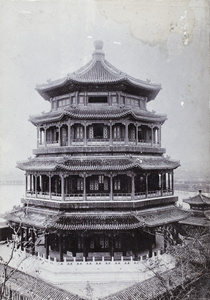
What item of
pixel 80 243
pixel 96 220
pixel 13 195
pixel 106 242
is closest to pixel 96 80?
pixel 96 220

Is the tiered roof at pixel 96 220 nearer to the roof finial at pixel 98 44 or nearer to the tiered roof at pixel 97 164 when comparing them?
the tiered roof at pixel 97 164

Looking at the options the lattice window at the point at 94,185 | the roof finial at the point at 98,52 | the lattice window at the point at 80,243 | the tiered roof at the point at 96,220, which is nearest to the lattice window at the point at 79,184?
the lattice window at the point at 94,185

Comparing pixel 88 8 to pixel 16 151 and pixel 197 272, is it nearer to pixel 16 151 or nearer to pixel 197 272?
pixel 197 272

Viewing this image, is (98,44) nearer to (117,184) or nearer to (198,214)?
(117,184)

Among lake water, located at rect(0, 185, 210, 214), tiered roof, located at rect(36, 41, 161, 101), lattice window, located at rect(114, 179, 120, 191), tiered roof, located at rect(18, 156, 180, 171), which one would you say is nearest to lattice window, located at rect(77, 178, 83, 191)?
tiered roof, located at rect(18, 156, 180, 171)

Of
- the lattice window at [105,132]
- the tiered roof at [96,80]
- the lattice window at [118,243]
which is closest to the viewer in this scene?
the lattice window at [118,243]
